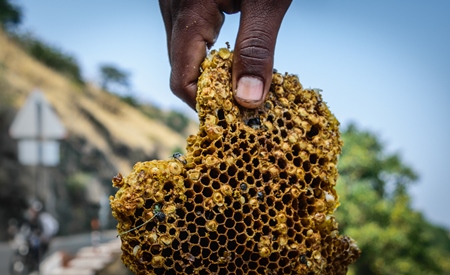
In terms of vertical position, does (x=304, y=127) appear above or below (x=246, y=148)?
above

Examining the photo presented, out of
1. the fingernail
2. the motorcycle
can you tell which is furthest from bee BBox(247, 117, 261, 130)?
the motorcycle

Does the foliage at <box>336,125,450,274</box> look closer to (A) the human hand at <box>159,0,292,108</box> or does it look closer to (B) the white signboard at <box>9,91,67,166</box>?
(B) the white signboard at <box>9,91,67,166</box>

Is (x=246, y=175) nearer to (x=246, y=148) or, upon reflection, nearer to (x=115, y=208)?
(x=246, y=148)

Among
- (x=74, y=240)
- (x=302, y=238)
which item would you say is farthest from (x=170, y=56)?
(x=74, y=240)

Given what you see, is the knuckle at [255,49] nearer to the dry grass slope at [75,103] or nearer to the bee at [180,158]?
the bee at [180,158]

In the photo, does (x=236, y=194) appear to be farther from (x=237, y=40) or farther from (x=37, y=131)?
(x=37, y=131)

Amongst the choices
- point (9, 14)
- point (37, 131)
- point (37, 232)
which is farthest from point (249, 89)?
point (9, 14)

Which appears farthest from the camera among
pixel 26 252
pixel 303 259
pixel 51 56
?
pixel 51 56
